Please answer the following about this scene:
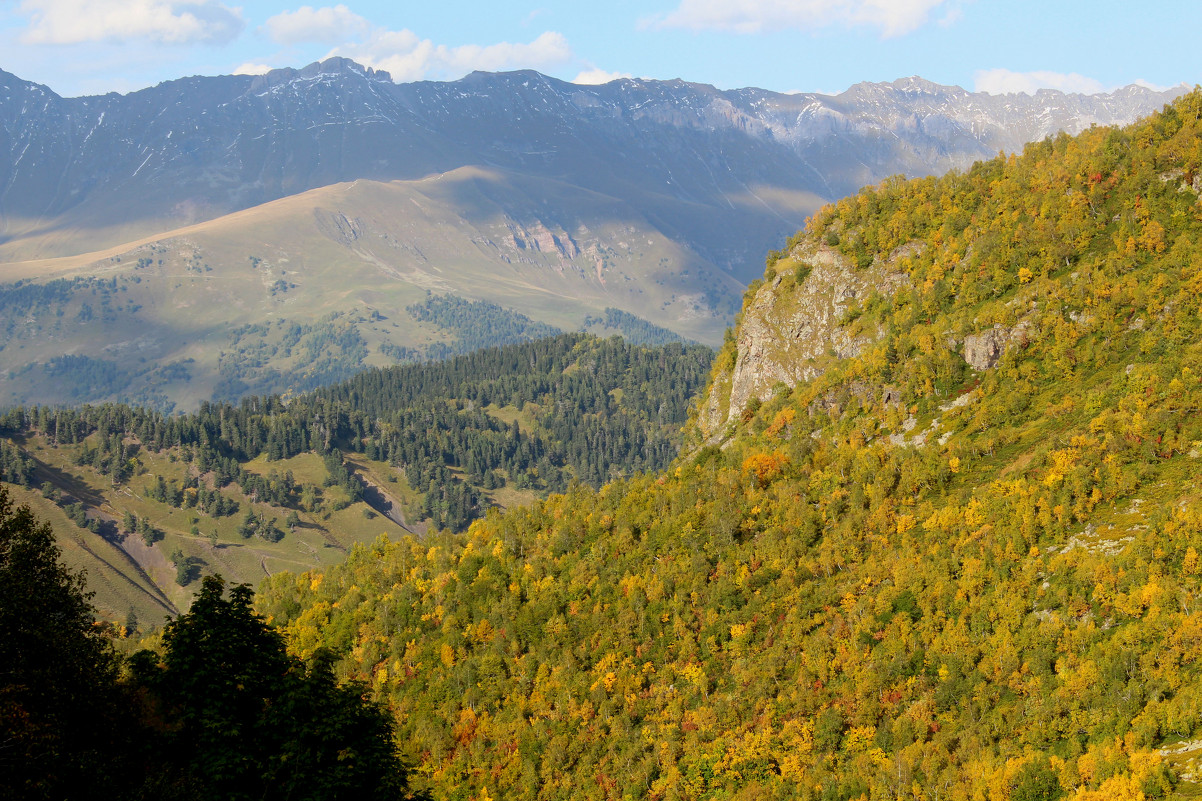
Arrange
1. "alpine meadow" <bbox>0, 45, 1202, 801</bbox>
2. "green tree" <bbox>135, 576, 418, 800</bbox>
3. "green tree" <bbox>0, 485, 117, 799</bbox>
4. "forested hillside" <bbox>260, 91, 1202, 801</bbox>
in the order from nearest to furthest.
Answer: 1. "green tree" <bbox>0, 485, 117, 799</bbox>
2. "green tree" <bbox>135, 576, 418, 800</bbox>
3. "alpine meadow" <bbox>0, 45, 1202, 801</bbox>
4. "forested hillside" <bbox>260, 91, 1202, 801</bbox>

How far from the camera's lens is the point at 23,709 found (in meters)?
41.5

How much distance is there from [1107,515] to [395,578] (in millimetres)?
116057

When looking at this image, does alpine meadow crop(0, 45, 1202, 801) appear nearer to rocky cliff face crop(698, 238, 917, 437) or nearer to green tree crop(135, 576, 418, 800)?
green tree crop(135, 576, 418, 800)

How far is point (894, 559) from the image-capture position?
102812 mm

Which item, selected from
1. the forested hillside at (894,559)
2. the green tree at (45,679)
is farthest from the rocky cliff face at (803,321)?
the green tree at (45,679)

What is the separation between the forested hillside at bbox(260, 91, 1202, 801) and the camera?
253ft

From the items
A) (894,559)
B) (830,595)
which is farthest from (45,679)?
(894,559)

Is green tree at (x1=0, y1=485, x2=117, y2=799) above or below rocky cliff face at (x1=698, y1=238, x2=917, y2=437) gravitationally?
below

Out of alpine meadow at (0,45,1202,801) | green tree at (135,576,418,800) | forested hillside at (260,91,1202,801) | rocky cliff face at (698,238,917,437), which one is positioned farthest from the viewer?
rocky cliff face at (698,238,917,437)

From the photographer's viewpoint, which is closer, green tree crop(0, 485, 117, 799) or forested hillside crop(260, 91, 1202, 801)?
green tree crop(0, 485, 117, 799)

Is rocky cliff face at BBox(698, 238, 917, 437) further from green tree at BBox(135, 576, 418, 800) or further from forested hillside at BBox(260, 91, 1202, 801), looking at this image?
green tree at BBox(135, 576, 418, 800)

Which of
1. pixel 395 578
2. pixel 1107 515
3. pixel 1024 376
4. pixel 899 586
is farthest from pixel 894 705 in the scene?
pixel 395 578

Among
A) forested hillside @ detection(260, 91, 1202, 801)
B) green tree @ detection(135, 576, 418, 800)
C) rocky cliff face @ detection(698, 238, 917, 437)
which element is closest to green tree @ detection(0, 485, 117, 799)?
green tree @ detection(135, 576, 418, 800)

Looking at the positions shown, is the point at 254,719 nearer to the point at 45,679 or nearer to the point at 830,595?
the point at 45,679
